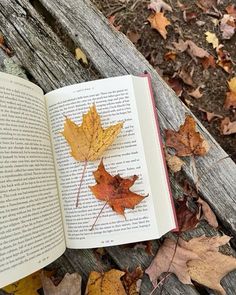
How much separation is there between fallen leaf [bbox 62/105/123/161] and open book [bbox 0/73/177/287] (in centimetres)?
2

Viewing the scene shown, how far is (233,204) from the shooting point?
42.8 inches

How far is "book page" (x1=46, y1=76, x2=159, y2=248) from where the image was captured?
1045 mm

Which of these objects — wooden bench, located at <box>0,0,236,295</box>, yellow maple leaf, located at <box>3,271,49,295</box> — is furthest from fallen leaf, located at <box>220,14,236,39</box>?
yellow maple leaf, located at <box>3,271,49,295</box>

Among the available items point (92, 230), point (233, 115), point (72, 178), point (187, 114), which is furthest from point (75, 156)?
point (233, 115)

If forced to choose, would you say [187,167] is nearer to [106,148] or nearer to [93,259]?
[106,148]

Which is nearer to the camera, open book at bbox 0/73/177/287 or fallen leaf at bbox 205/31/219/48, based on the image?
open book at bbox 0/73/177/287

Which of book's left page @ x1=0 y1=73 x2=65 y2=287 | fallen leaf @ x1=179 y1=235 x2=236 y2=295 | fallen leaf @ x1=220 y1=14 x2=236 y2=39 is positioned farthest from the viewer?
fallen leaf @ x1=220 y1=14 x2=236 y2=39

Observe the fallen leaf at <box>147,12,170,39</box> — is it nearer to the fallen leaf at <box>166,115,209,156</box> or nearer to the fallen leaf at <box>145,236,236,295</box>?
the fallen leaf at <box>166,115,209,156</box>

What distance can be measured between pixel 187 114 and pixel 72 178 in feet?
1.08

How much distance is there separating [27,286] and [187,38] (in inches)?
40.4

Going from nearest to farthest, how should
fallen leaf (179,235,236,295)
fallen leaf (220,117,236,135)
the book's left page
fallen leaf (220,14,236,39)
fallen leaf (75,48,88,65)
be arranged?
the book's left page
fallen leaf (179,235,236,295)
fallen leaf (75,48,88,65)
fallen leaf (220,117,236,135)
fallen leaf (220,14,236,39)

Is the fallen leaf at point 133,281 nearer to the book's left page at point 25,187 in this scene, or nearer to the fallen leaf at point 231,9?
the book's left page at point 25,187

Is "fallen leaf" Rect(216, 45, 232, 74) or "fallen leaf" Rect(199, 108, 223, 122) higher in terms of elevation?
"fallen leaf" Rect(216, 45, 232, 74)

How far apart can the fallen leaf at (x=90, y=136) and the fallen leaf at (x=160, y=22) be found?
68cm
